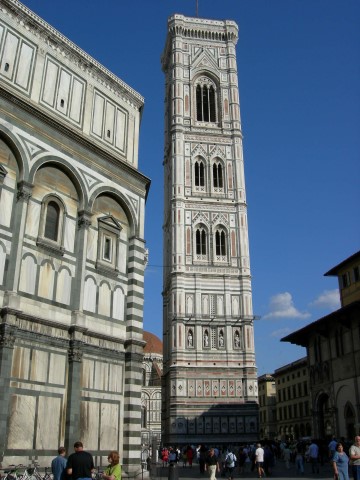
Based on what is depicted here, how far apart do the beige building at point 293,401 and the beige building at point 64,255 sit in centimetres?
4438

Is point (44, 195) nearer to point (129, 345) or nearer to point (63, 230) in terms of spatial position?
point (63, 230)

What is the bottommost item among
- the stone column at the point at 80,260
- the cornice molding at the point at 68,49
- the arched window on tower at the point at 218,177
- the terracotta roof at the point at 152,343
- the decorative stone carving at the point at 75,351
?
the decorative stone carving at the point at 75,351

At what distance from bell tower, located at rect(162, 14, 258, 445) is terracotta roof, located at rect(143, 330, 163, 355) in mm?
40523

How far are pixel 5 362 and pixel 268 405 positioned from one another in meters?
67.9

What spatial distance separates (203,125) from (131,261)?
1418 inches

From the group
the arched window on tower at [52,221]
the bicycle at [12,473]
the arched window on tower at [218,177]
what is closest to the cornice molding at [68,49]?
the arched window on tower at [52,221]

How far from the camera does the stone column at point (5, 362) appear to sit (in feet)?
37.8

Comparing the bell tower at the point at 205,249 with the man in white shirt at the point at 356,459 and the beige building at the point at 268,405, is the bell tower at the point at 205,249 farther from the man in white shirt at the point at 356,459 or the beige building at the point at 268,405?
the beige building at the point at 268,405

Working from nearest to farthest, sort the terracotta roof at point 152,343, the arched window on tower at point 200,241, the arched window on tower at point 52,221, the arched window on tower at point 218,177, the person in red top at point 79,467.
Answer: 1. the person in red top at point 79,467
2. the arched window on tower at point 52,221
3. the arched window on tower at point 200,241
4. the arched window on tower at point 218,177
5. the terracotta roof at point 152,343

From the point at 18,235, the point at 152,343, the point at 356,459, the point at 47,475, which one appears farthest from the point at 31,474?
the point at 152,343

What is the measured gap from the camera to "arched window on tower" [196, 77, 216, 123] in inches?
2025

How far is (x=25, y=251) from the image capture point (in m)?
13.4

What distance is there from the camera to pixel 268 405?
244 feet

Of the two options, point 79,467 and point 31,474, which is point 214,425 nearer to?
point 31,474
